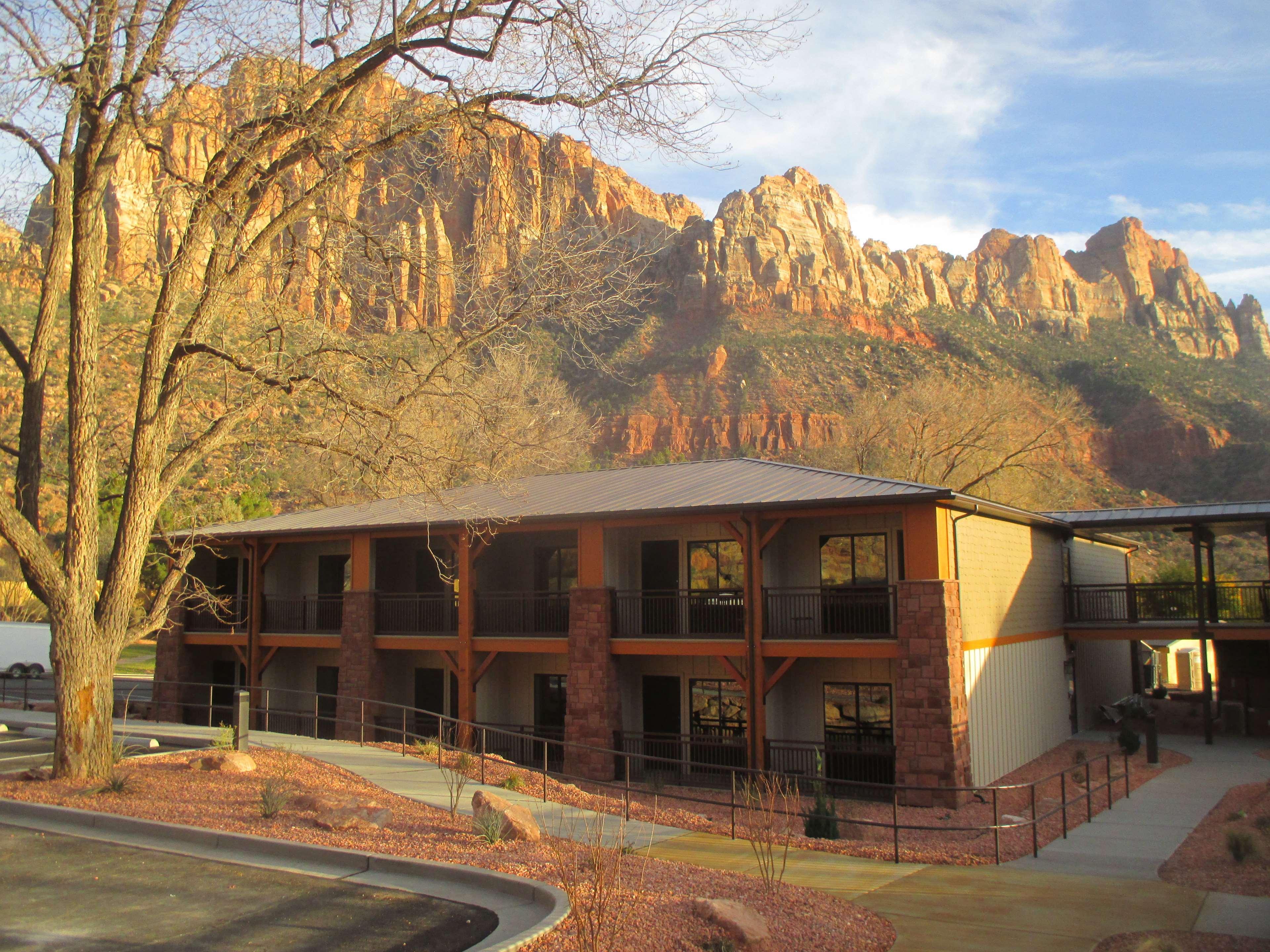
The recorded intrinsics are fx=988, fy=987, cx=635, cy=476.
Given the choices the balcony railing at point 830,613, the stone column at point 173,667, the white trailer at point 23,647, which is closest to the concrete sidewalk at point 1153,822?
the balcony railing at point 830,613

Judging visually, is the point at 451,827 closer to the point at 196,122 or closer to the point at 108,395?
the point at 196,122

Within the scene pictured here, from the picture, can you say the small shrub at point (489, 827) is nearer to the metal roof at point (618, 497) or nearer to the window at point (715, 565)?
the metal roof at point (618, 497)

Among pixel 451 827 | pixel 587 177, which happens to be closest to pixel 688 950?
pixel 451 827

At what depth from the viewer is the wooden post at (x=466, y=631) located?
20.8 metres

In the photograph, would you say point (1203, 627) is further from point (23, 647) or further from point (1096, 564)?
point (23, 647)

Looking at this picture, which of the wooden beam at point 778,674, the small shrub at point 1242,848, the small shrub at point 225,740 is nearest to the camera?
the small shrub at point 1242,848

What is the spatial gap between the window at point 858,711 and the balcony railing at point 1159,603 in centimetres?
804

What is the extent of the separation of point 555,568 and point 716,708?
17.6ft

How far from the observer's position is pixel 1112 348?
301ft

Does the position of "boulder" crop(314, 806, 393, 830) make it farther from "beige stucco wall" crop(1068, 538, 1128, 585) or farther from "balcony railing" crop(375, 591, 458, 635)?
"beige stucco wall" crop(1068, 538, 1128, 585)

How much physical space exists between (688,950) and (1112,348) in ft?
319

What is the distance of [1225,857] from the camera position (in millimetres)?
11086

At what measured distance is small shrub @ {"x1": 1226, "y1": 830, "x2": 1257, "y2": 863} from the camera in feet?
35.1

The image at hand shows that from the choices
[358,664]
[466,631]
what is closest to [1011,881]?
[466,631]
